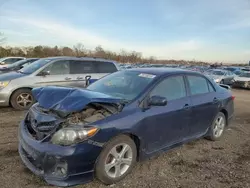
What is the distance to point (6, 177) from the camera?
3.78 metres

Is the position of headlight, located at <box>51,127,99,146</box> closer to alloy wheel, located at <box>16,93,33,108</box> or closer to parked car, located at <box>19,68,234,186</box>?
parked car, located at <box>19,68,234,186</box>

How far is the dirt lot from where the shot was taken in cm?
382

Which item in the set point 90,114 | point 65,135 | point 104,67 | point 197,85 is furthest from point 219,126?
point 104,67

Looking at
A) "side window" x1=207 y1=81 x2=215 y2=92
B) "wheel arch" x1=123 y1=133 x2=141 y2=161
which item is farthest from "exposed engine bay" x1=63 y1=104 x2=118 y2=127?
"side window" x1=207 y1=81 x2=215 y2=92

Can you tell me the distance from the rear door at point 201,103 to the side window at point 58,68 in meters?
5.06

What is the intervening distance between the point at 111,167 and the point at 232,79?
71.0 ft

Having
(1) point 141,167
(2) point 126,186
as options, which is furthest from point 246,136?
(2) point 126,186

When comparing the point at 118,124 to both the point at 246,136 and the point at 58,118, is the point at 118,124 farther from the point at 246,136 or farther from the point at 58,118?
the point at 246,136

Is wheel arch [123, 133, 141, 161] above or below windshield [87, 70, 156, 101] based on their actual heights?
below

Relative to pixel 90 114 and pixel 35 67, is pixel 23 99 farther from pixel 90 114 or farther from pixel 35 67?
pixel 90 114

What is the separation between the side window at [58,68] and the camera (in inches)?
351

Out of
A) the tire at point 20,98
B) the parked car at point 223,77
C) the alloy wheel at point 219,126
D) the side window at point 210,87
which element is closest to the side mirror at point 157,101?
the side window at point 210,87

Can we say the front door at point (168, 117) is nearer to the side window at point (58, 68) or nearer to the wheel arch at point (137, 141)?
the wheel arch at point (137, 141)

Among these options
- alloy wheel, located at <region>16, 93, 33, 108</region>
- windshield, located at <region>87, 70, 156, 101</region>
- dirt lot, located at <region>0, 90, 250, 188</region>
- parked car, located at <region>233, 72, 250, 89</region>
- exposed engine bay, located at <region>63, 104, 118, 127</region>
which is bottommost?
parked car, located at <region>233, 72, 250, 89</region>
